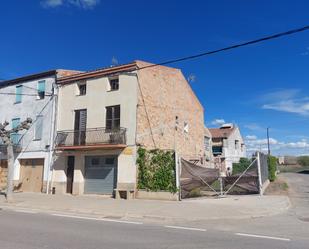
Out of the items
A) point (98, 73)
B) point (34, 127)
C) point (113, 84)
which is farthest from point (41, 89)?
point (113, 84)

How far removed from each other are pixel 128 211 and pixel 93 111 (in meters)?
10.4

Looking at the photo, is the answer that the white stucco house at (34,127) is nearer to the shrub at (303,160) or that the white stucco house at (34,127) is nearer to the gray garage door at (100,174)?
the gray garage door at (100,174)

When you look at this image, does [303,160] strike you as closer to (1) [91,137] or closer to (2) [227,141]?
(2) [227,141]

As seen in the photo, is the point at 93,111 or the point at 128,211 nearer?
the point at 128,211

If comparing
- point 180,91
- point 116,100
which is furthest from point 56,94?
point 180,91

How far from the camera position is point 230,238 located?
8672 millimetres

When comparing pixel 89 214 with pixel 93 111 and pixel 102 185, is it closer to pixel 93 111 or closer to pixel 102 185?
pixel 102 185

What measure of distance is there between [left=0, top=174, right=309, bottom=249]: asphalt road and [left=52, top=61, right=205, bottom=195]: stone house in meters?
9.69

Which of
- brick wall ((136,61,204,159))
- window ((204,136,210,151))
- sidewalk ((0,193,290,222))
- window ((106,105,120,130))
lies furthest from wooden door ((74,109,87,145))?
window ((204,136,210,151))

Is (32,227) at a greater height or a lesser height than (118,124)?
A: lesser

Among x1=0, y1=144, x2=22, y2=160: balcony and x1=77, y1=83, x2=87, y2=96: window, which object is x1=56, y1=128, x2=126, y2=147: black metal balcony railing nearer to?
x1=77, y1=83, x2=87, y2=96: window

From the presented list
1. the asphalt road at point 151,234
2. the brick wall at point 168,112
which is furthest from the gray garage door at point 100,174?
the asphalt road at point 151,234

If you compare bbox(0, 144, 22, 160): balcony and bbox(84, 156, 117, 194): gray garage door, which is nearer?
bbox(84, 156, 117, 194): gray garage door

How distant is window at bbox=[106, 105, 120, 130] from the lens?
22.3 metres
